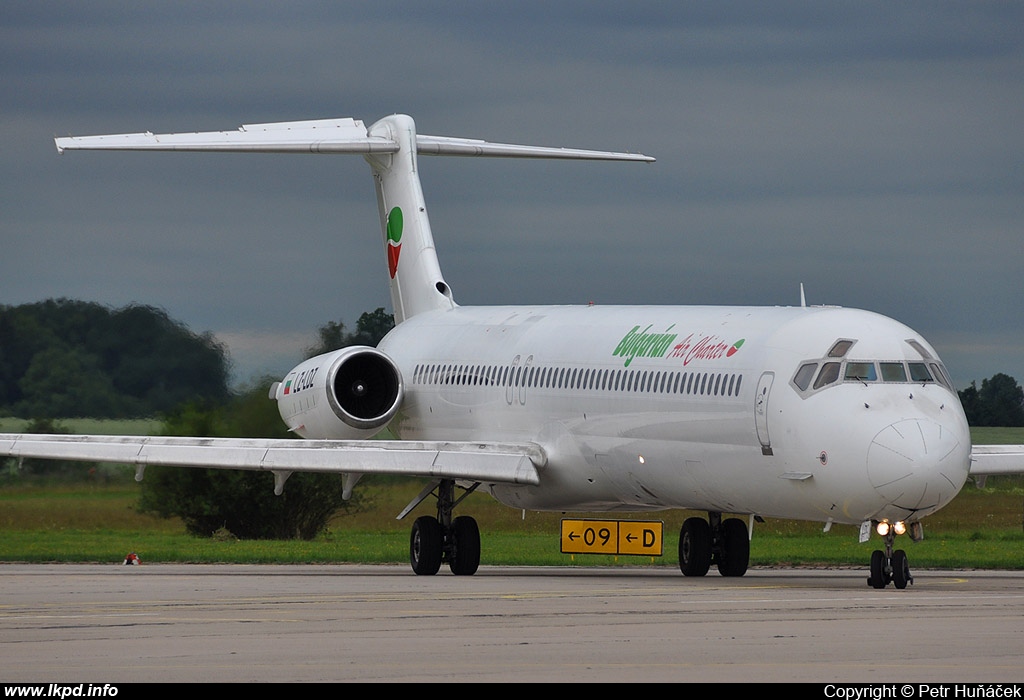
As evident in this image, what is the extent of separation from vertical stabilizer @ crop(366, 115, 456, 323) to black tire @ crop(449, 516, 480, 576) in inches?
306

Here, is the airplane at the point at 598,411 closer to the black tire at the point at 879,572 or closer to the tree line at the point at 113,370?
the black tire at the point at 879,572

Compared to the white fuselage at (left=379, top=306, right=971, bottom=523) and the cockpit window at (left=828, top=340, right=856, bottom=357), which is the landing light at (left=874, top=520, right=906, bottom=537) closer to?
the white fuselage at (left=379, top=306, right=971, bottom=523)

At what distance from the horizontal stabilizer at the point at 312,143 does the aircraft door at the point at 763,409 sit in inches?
491

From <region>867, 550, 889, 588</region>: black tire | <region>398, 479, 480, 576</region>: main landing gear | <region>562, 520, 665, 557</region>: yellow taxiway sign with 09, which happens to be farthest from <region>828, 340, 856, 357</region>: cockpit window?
<region>398, 479, 480, 576</region>: main landing gear

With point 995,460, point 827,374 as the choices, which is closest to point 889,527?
point 827,374

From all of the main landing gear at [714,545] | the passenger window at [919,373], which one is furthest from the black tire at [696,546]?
the passenger window at [919,373]

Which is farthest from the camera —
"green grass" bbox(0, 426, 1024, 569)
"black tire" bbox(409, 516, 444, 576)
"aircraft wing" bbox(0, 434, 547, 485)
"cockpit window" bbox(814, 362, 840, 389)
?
"green grass" bbox(0, 426, 1024, 569)

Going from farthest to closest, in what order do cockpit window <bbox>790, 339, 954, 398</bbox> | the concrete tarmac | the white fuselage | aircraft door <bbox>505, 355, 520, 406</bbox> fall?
aircraft door <bbox>505, 355, 520, 406</bbox>
cockpit window <bbox>790, 339, 954, 398</bbox>
the white fuselage
the concrete tarmac

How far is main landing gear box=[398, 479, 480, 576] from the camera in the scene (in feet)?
96.2

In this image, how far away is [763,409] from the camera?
23719mm

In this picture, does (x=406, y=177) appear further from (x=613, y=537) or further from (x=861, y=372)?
(x=861, y=372)

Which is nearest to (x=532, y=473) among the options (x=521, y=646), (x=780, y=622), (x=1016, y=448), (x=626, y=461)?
(x=626, y=461)

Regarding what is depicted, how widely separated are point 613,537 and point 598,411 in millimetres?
2513

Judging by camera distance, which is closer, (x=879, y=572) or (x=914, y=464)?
(x=914, y=464)
